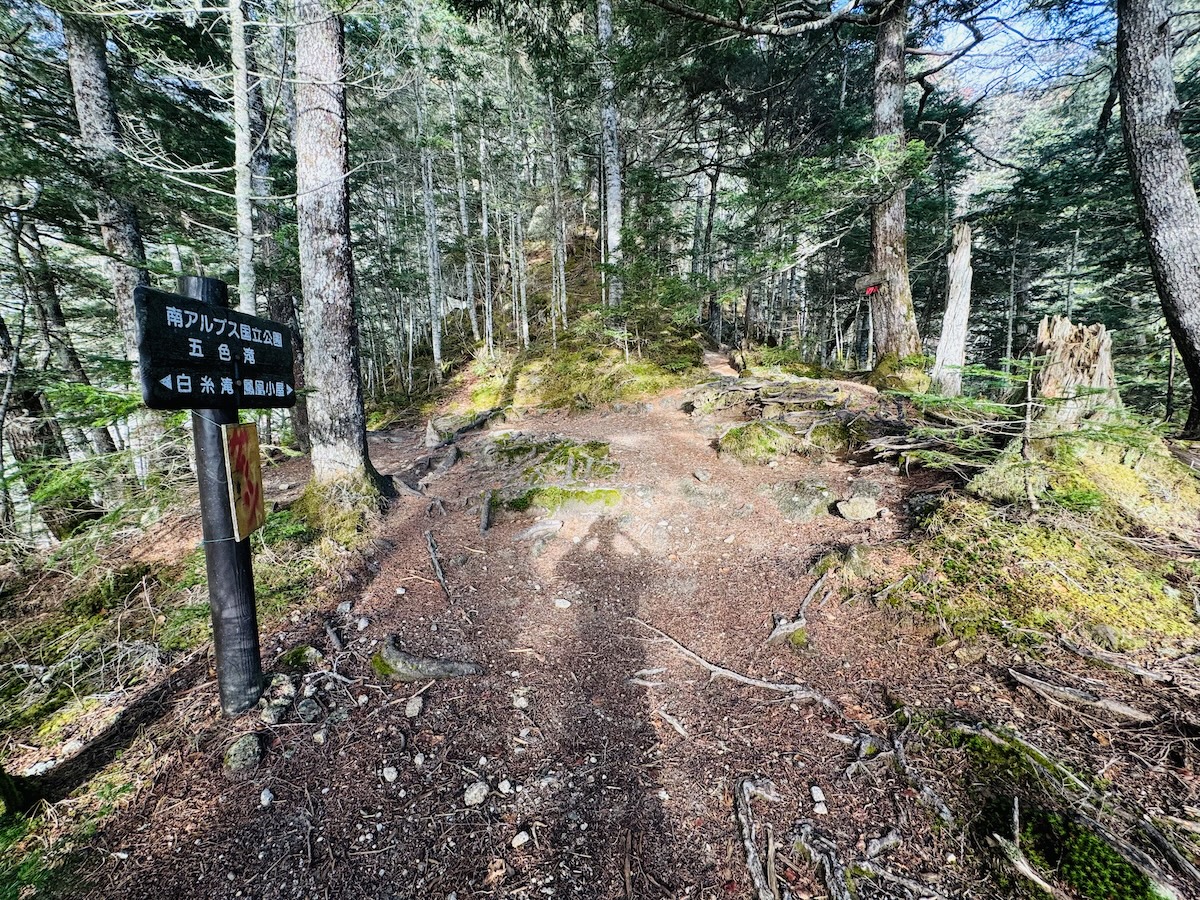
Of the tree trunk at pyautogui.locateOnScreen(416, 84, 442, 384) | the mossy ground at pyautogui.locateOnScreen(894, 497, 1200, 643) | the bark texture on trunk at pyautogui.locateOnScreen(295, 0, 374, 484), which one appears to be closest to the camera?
the mossy ground at pyautogui.locateOnScreen(894, 497, 1200, 643)

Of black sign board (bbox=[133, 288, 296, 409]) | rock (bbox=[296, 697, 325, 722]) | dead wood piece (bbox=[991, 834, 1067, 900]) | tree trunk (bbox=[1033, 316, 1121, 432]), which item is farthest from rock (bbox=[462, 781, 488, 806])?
tree trunk (bbox=[1033, 316, 1121, 432])

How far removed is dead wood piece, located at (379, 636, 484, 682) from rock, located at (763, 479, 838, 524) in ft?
11.5

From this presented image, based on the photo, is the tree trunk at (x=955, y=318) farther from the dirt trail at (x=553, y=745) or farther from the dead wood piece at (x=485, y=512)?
the dead wood piece at (x=485, y=512)

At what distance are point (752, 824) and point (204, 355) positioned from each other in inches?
143

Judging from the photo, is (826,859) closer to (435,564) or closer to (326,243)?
(435,564)

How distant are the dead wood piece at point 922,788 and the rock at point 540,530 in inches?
142

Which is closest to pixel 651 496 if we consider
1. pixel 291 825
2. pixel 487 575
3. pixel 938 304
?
pixel 487 575

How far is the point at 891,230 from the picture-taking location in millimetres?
7801

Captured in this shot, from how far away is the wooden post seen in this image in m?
2.49

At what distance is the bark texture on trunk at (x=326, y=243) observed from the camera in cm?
488

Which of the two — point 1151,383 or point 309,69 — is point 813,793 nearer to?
point 309,69

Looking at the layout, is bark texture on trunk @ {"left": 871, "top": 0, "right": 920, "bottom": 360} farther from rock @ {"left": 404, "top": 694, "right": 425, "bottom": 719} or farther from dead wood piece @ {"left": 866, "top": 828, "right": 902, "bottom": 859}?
rock @ {"left": 404, "top": 694, "right": 425, "bottom": 719}

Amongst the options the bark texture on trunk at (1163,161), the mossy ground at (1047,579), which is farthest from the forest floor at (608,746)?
the bark texture on trunk at (1163,161)

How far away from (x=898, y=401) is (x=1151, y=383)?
10.6 m
